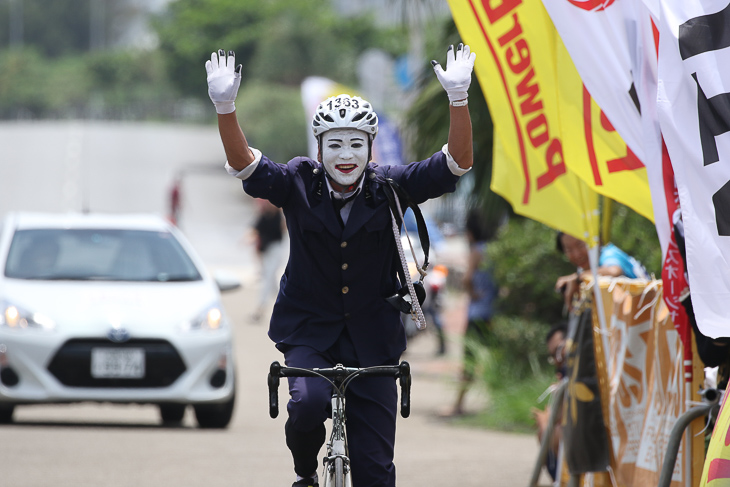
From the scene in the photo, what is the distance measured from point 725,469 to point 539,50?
316 centimetres

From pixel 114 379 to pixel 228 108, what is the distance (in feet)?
16.1

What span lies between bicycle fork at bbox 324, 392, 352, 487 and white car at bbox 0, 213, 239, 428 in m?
4.94

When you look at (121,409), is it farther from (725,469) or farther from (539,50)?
(725,469)

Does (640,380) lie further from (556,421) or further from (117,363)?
(117,363)

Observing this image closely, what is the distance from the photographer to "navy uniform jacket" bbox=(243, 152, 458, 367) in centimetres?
488

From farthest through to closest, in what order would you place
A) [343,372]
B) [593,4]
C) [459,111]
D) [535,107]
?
[535,107], [593,4], [459,111], [343,372]

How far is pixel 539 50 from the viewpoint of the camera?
21.0 feet

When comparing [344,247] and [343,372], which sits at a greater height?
[344,247]

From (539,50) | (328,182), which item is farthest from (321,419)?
(539,50)

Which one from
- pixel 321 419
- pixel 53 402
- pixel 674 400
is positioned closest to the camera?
pixel 321 419

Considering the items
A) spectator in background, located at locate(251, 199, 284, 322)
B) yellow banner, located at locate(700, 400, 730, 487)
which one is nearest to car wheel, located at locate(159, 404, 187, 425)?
yellow banner, located at locate(700, 400, 730, 487)

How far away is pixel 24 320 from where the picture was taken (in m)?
9.15

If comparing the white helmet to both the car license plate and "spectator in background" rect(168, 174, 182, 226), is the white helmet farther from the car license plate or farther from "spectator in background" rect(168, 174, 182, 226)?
"spectator in background" rect(168, 174, 182, 226)

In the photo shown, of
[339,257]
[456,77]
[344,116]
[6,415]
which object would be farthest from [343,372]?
[6,415]
